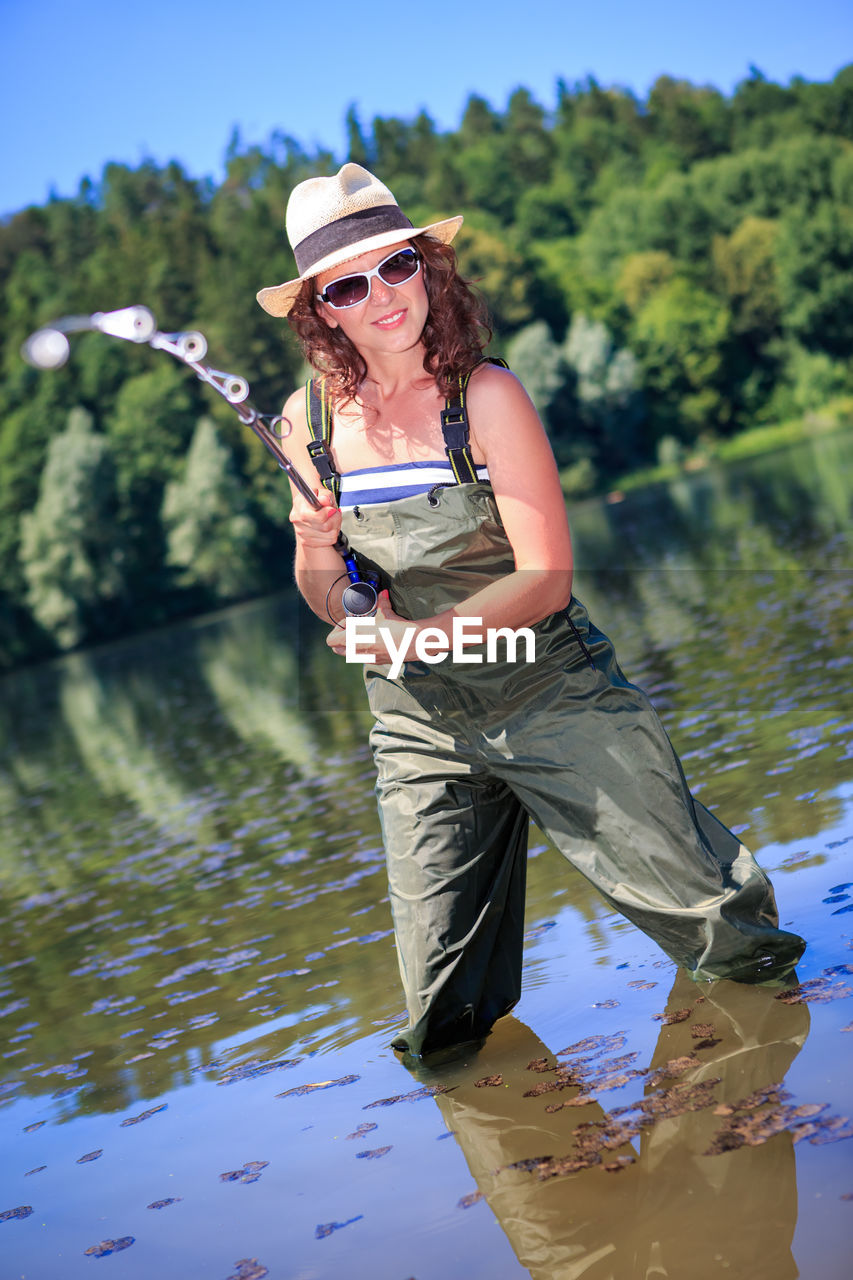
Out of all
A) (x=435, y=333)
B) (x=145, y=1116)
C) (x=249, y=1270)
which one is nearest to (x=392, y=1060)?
(x=145, y=1116)

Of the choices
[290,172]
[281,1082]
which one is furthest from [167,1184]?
[290,172]

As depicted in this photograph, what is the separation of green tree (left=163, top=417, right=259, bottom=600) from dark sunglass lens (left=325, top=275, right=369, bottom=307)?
63150 mm

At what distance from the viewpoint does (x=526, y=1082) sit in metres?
4.62

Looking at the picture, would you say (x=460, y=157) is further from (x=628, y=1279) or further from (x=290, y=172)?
(x=628, y=1279)

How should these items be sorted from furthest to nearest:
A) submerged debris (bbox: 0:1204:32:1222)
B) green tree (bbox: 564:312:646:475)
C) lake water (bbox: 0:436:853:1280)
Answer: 1. green tree (bbox: 564:312:646:475)
2. submerged debris (bbox: 0:1204:32:1222)
3. lake water (bbox: 0:436:853:1280)

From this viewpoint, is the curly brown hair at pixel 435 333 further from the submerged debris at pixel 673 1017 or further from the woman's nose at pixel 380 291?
the submerged debris at pixel 673 1017

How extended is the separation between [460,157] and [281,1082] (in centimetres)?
14740

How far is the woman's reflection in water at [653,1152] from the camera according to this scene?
332cm

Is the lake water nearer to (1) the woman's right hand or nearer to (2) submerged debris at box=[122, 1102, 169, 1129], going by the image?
(2) submerged debris at box=[122, 1102, 169, 1129]

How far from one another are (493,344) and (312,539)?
74.0m

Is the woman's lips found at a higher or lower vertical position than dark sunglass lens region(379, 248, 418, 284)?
lower

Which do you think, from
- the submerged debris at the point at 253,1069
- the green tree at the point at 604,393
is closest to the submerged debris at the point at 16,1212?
the submerged debris at the point at 253,1069

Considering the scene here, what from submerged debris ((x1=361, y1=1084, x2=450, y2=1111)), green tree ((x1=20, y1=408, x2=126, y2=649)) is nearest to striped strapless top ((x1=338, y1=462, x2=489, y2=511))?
submerged debris ((x1=361, y1=1084, x2=450, y2=1111))

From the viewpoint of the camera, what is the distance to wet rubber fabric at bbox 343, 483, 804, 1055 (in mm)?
4324
